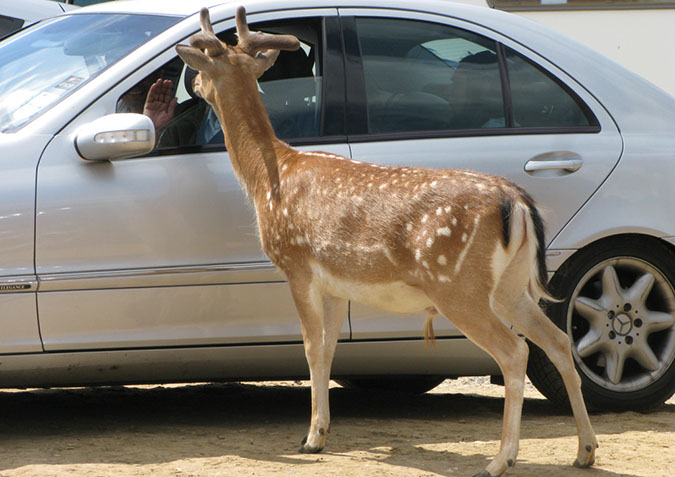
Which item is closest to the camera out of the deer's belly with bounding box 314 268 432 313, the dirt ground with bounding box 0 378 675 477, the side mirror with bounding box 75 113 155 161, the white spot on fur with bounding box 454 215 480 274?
the white spot on fur with bounding box 454 215 480 274

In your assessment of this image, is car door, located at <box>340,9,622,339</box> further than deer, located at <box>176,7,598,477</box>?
Yes

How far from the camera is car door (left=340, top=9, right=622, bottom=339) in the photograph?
5312 mm

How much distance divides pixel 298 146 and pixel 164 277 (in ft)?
2.97

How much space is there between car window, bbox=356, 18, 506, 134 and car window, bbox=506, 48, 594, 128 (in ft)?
0.29

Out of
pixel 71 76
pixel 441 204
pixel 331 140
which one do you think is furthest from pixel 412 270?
pixel 71 76

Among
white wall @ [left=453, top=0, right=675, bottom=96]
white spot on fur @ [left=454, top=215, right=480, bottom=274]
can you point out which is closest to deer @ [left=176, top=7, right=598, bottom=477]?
white spot on fur @ [left=454, top=215, right=480, bottom=274]

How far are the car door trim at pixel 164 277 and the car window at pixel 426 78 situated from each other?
3.04 ft

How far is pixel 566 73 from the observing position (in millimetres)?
5551

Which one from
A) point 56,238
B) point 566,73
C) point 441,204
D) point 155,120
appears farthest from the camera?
point 566,73

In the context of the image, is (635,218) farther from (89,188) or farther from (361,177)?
(89,188)

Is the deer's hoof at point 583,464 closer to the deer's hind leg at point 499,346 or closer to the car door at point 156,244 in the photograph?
the deer's hind leg at point 499,346

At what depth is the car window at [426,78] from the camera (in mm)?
5398

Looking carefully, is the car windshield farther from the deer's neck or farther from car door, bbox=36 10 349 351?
the deer's neck

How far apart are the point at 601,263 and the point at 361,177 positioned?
1.46 m
